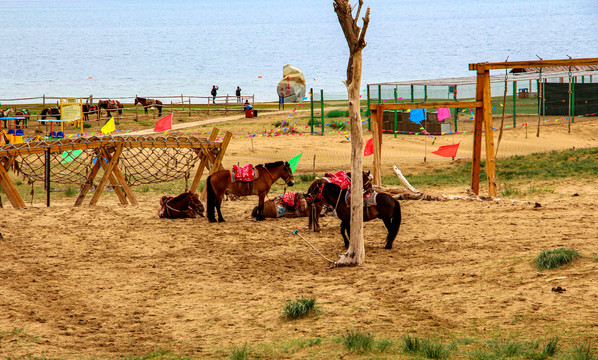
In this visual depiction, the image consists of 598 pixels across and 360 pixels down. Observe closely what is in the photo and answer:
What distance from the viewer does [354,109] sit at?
876cm

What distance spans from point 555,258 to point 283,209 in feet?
21.5

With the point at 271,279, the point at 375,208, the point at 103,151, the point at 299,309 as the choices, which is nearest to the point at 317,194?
the point at 375,208

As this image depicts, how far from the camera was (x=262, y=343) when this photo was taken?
6.37 meters

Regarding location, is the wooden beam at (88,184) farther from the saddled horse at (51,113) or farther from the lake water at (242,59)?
the lake water at (242,59)

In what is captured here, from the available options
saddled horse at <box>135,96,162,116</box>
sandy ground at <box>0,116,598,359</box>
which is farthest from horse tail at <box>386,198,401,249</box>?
saddled horse at <box>135,96,162,116</box>

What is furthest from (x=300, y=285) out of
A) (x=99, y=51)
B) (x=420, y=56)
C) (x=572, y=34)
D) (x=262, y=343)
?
(x=572, y=34)

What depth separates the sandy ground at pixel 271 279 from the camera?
652cm

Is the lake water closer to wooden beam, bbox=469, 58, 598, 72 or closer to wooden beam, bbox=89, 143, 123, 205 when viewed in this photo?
wooden beam, bbox=89, 143, 123, 205

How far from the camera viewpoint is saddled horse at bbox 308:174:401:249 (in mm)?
9938

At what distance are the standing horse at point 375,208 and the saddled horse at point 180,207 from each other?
415 centimetres

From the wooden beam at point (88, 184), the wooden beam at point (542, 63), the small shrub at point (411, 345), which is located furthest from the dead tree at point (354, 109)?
the wooden beam at point (88, 184)

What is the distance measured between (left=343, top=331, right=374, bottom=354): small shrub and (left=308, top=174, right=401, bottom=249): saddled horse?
4.00 metres

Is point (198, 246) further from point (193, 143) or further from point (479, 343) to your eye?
point (479, 343)

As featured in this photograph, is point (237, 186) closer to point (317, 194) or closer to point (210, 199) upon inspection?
point (210, 199)
